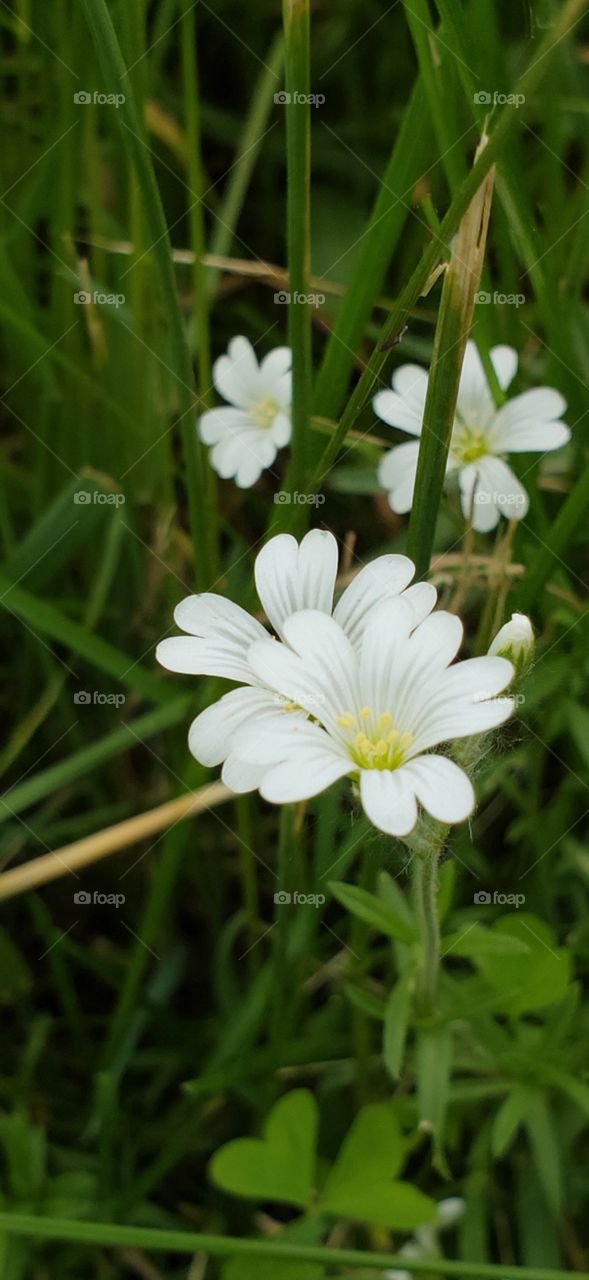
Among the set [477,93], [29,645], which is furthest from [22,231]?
[477,93]

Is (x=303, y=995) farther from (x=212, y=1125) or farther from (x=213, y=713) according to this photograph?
(x=213, y=713)

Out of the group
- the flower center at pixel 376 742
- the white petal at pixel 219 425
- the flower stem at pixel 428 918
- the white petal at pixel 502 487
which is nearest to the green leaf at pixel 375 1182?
the flower stem at pixel 428 918

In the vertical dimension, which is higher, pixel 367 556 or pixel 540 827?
pixel 367 556

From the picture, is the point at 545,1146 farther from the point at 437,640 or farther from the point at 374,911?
the point at 437,640

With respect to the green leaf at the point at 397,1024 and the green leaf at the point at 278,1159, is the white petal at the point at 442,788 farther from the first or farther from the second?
the green leaf at the point at 278,1159

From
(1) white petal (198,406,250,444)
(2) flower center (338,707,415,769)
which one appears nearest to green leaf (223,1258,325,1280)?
(2) flower center (338,707,415,769)

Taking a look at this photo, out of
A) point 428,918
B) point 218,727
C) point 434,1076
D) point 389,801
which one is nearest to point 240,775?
point 218,727

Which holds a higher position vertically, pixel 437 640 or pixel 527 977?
pixel 437 640
